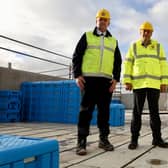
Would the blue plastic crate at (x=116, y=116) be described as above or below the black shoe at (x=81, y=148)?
above

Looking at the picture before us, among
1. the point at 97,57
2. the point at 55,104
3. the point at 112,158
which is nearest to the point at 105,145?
the point at 112,158

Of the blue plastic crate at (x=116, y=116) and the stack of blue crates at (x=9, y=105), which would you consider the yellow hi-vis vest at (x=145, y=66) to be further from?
the stack of blue crates at (x=9, y=105)

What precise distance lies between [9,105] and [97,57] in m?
4.52

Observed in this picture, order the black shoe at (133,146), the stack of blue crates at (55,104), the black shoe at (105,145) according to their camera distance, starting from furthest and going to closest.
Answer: the stack of blue crates at (55,104) → the black shoe at (133,146) → the black shoe at (105,145)

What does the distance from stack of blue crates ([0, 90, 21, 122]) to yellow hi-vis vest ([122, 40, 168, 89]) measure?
4231 mm

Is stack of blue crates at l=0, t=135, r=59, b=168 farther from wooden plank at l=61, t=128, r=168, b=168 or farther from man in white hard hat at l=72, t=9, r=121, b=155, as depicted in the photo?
man in white hard hat at l=72, t=9, r=121, b=155

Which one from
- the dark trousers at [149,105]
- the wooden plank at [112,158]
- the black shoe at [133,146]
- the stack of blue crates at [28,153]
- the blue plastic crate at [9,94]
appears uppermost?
the blue plastic crate at [9,94]

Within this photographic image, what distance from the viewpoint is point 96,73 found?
3.60 metres

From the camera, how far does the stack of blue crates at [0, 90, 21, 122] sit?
24.7ft

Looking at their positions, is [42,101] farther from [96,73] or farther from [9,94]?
[96,73]

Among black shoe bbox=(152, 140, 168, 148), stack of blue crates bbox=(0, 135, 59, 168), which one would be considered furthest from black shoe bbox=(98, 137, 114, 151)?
stack of blue crates bbox=(0, 135, 59, 168)

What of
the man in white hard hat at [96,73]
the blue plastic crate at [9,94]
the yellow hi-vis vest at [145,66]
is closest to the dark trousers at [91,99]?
the man in white hard hat at [96,73]

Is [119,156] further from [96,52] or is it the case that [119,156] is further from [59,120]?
[59,120]

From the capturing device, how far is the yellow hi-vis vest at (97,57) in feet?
11.8
